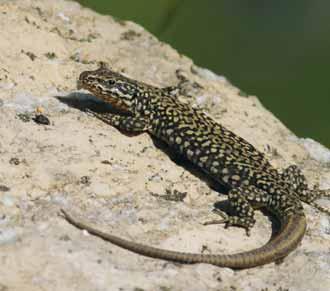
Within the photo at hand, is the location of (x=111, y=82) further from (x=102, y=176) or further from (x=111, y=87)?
(x=102, y=176)

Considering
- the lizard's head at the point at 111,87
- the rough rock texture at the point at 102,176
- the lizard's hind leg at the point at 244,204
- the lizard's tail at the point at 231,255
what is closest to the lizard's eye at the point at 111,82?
the lizard's head at the point at 111,87

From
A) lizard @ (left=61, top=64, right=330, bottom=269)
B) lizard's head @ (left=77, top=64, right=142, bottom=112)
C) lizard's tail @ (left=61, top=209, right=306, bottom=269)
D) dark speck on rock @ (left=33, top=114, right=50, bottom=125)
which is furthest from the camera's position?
lizard's head @ (left=77, top=64, right=142, bottom=112)

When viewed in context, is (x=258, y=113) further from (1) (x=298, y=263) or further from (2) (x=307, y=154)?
(1) (x=298, y=263)

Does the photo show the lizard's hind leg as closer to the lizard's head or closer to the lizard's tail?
the lizard's tail

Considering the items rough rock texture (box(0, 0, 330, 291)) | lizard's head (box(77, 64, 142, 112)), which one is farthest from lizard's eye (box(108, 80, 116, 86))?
rough rock texture (box(0, 0, 330, 291))

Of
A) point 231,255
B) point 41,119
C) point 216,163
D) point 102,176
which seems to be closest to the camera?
point 231,255

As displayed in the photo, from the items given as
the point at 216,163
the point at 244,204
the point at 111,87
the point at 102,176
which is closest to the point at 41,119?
the point at 102,176

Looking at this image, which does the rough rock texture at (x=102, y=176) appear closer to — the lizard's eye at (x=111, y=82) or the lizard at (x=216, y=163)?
the lizard at (x=216, y=163)
